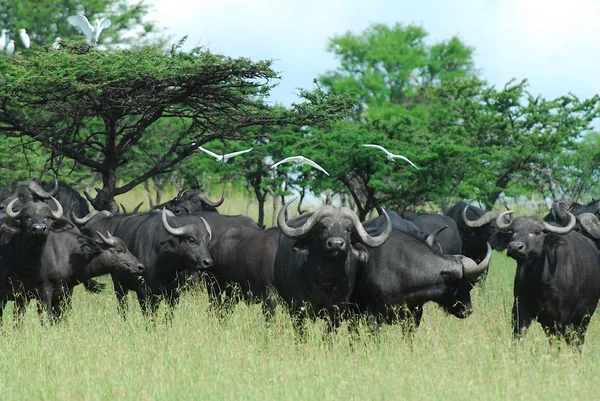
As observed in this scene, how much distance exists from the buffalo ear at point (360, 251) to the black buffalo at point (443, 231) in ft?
16.4

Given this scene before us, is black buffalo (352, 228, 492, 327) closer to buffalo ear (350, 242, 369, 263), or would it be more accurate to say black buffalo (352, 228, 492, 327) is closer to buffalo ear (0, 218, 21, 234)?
buffalo ear (350, 242, 369, 263)

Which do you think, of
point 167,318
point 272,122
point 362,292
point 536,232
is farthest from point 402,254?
point 272,122

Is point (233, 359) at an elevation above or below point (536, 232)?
below

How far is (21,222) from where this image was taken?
10.6 m

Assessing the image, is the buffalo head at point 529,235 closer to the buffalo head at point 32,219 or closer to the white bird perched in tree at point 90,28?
the buffalo head at point 32,219

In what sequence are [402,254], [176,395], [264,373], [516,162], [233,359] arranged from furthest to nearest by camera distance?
[516,162], [402,254], [233,359], [264,373], [176,395]

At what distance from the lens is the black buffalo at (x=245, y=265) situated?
1084 centimetres

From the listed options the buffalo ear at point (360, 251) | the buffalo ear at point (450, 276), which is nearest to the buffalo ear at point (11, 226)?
the buffalo ear at point (360, 251)

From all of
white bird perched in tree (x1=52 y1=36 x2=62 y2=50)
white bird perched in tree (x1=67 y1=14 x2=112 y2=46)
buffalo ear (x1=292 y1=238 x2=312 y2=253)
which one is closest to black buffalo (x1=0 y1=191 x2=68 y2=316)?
Result: buffalo ear (x1=292 y1=238 x2=312 y2=253)

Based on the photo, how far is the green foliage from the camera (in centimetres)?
4475

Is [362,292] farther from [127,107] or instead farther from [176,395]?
[127,107]

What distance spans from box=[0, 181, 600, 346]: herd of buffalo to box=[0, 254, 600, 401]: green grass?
290 millimetres

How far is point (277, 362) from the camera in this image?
331 inches

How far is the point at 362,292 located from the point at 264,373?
202cm
